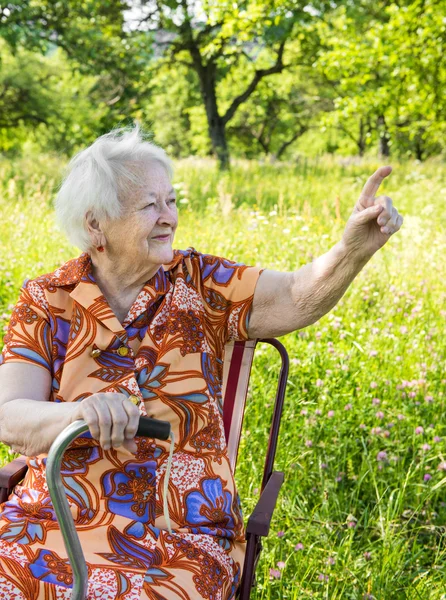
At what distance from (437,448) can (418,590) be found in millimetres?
796

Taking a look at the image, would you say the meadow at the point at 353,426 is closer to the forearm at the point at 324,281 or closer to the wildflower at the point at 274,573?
the wildflower at the point at 274,573

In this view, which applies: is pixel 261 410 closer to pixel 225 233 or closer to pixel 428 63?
pixel 225 233

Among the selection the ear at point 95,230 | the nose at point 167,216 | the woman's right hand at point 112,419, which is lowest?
the woman's right hand at point 112,419

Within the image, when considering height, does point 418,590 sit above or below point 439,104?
below

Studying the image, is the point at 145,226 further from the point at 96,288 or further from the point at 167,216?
the point at 96,288

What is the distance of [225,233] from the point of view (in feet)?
18.6

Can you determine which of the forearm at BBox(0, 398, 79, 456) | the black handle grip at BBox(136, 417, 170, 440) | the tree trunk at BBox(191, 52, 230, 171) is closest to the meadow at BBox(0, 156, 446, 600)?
the forearm at BBox(0, 398, 79, 456)

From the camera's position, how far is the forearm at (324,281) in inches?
75.7

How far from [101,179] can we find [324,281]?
0.73 metres

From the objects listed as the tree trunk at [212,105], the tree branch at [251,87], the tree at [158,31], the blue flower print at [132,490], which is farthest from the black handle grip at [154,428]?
the tree branch at [251,87]

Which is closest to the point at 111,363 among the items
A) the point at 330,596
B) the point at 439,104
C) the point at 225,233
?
the point at 330,596

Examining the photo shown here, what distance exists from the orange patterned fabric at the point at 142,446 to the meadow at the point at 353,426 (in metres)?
0.60

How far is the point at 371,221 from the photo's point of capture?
6.07 feet

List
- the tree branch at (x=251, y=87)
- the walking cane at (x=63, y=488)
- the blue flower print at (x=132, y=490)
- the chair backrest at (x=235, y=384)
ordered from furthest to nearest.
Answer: the tree branch at (x=251, y=87), the chair backrest at (x=235, y=384), the blue flower print at (x=132, y=490), the walking cane at (x=63, y=488)
